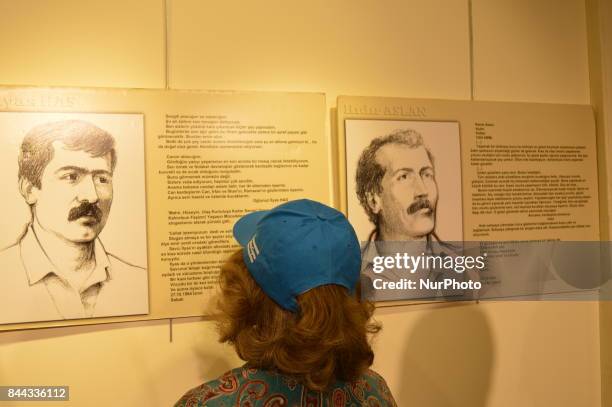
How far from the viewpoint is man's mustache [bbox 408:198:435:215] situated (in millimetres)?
1645

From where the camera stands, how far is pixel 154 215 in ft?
4.76

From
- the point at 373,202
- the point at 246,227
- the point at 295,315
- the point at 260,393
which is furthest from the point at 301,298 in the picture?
the point at 373,202

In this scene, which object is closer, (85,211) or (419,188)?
(85,211)

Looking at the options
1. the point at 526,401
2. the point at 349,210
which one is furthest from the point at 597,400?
the point at 349,210

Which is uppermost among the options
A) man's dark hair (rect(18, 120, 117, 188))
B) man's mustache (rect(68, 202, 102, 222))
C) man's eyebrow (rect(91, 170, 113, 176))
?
man's dark hair (rect(18, 120, 117, 188))

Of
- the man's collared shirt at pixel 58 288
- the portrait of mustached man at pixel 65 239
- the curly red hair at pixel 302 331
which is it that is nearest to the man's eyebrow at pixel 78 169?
the portrait of mustached man at pixel 65 239

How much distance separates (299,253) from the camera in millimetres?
831

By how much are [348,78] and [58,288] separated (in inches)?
46.2

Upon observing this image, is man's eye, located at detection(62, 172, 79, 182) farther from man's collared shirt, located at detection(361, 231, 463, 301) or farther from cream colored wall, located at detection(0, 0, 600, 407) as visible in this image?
man's collared shirt, located at detection(361, 231, 463, 301)

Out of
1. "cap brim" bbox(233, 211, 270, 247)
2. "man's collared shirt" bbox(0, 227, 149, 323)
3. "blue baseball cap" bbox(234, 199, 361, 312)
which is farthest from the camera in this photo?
"man's collared shirt" bbox(0, 227, 149, 323)

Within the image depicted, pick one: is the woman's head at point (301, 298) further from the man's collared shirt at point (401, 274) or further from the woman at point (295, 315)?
the man's collared shirt at point (401, 274)

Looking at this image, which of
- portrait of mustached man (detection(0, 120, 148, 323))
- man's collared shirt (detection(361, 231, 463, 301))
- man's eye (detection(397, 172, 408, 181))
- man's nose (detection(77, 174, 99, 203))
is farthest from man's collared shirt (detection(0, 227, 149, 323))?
man's eye (detection(397, 172, 408, 181))

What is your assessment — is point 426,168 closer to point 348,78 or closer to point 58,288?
point 348,78

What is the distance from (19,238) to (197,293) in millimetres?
550
